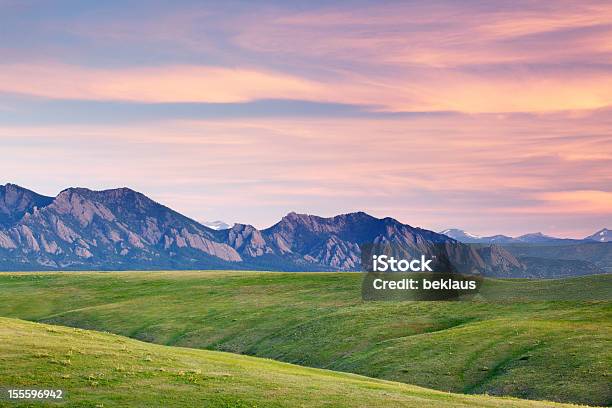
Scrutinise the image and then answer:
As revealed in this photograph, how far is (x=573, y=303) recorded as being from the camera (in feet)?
363

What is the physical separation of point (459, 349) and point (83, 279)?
13594 centimetres

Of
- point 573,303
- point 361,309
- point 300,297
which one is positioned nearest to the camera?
point 573,303

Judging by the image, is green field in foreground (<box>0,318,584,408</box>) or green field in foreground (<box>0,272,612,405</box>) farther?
green field in foreground (<box>0,272,612,405</box>)

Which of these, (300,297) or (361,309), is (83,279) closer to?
(300,297)

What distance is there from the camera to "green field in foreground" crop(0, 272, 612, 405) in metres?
77.6

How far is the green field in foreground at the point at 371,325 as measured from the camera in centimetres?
7762

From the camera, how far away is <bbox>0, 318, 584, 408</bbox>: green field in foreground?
1857 inches

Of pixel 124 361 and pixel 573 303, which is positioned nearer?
pixel 124 361

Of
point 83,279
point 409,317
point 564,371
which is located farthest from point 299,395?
point 83,279

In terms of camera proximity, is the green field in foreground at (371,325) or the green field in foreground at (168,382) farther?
the green field in foreground at (371,325)

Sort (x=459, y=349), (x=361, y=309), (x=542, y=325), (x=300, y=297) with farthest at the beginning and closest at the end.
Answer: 1. (x=300, y=297)
2. (x=361, y=309)
3. (x=542, y=325)
4. (x=459, y=349)

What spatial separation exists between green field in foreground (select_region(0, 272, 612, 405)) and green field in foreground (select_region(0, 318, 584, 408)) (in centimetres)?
2181

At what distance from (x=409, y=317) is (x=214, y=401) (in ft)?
235

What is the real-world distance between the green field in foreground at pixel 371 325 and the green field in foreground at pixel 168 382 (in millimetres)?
21810
